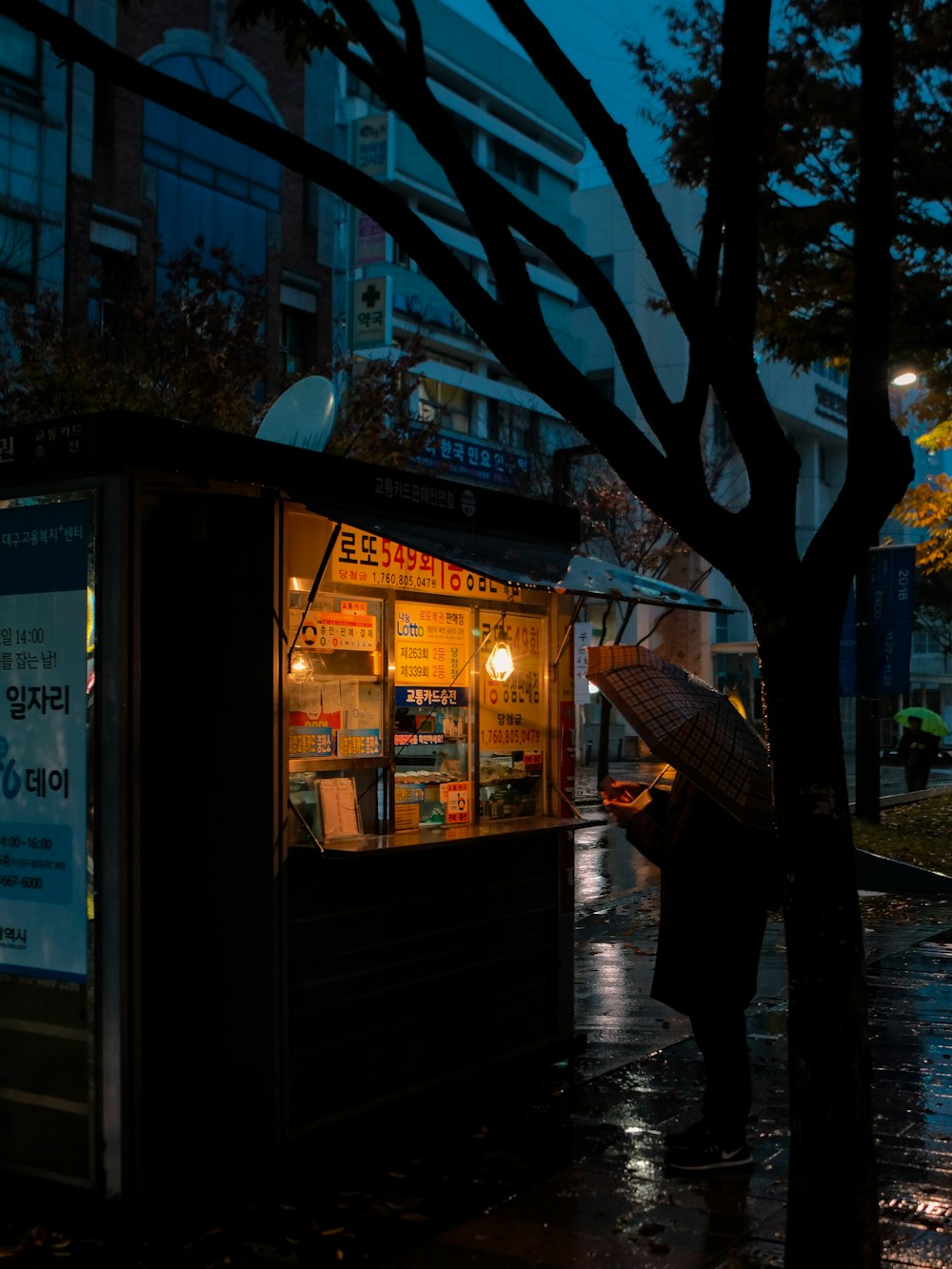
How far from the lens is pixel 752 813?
215 inches

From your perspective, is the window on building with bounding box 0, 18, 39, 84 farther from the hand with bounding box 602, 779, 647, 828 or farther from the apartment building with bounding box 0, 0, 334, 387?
the hand with bounding box 602, 779, 647, 828

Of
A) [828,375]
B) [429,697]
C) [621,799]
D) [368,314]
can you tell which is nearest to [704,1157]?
[621,799]

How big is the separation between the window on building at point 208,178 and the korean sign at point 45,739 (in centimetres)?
2629

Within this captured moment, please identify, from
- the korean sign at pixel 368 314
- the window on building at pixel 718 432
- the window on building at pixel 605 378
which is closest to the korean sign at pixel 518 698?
the korean sign at pixel 368 314

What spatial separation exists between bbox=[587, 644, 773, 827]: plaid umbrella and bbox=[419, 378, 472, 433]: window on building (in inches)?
1461

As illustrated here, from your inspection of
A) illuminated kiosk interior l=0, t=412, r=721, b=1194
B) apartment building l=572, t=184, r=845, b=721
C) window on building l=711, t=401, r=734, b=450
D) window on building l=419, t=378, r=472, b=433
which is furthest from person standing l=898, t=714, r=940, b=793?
illuminated kiosk interior l=0, t=412, r=721, b=1194

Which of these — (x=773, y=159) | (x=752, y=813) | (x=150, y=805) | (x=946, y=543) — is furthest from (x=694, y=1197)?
(x=946, y=543)

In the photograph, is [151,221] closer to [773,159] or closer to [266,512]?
[773,159]

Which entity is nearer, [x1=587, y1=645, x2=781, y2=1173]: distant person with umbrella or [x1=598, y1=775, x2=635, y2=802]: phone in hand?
[x1=587, y1=645, x2=781, y2=1173]: distant person with umbrella

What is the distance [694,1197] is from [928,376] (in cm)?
1295

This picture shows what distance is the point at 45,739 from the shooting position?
18.2 ft

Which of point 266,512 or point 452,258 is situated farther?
point 266,512

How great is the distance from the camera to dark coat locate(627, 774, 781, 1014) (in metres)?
5.83

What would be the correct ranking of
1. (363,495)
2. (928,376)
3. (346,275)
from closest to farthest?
1. (363,495)
2. (928,376)
3. (346,275)
